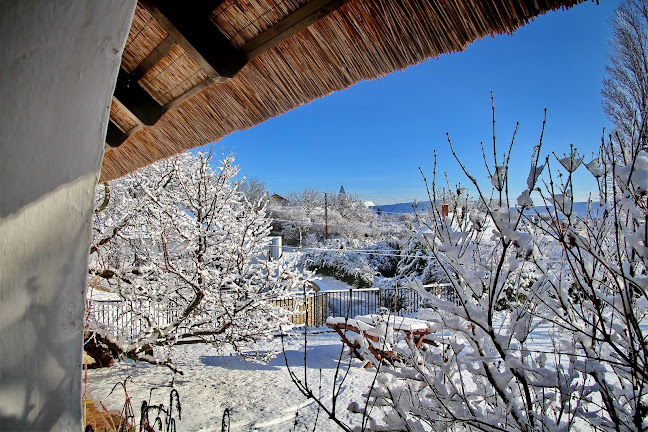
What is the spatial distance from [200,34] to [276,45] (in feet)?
1.01

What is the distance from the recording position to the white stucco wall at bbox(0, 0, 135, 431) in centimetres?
60

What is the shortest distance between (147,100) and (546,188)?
218 cm

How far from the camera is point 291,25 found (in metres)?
1.31

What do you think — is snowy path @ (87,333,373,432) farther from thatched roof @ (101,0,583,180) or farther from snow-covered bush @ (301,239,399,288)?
snow-covered bush @ (301,239,399,288)

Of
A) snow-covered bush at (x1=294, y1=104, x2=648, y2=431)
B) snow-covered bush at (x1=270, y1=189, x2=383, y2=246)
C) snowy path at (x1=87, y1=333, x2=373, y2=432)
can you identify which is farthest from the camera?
snow-covered bush at (x1=270, y1=189, x2=383, y2=246)

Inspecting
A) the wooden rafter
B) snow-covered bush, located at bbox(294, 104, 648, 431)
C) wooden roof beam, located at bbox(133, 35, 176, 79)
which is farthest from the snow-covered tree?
the wooden rafter

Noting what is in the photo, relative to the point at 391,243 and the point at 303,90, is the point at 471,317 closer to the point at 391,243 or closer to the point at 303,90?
the point at 303,90

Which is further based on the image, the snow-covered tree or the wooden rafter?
the snow-covered tree

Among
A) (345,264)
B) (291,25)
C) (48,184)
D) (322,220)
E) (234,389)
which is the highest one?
(322,220)

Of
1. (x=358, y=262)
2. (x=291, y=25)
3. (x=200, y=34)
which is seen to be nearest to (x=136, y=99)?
(x=200, y=34)

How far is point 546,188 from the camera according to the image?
165 cm

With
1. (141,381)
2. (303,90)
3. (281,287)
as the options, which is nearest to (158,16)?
(303,90)

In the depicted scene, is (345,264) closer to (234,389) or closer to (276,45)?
(234,389)

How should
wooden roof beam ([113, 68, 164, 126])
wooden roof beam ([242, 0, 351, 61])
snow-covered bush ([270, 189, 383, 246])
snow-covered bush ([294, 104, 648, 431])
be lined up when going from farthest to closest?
snow-covered bush ([270, 189, 383, 246])
wooden roof beam ([113, 68, 164, 126])
snow-covered bush ([294, 104, 648, 431])
wooden roof beam ([242, 0, 351, 61])
